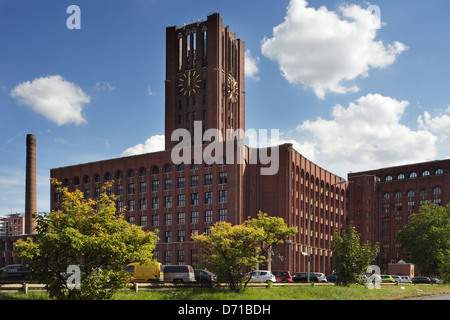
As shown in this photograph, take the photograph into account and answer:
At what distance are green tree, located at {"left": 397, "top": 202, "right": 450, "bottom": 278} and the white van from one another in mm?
41172

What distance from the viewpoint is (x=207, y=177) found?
7481 cm

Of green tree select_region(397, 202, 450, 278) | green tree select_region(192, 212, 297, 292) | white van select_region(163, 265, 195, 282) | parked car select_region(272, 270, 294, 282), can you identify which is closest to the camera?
green tree select_region(192, 212, 297, 292)

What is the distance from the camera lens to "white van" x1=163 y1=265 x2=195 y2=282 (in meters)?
41.7

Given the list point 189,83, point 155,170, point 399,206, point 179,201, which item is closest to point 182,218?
point 179,201

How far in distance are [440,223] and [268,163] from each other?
26711 mm

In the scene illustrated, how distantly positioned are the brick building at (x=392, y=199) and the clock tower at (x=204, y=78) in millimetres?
28630

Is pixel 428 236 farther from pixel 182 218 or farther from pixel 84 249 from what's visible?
pixel 84 249

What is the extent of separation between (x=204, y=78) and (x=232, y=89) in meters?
5.91

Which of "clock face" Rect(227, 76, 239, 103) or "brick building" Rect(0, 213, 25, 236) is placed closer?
"clock face" Rect(227, 76, 239, 103)

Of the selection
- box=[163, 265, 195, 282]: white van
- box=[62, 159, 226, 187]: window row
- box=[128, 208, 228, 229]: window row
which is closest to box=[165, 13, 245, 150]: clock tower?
box=[62, 159, 226, 187]: window row

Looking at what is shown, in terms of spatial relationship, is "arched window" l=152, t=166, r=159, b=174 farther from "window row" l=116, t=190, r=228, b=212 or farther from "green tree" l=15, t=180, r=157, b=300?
"green tree" l=15, t=180, r=157, b=300

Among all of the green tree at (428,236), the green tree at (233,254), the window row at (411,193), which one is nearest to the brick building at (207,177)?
the green tree at (428,236)

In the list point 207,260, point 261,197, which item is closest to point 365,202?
point 261,197

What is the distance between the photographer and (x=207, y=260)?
35000 millimetres
